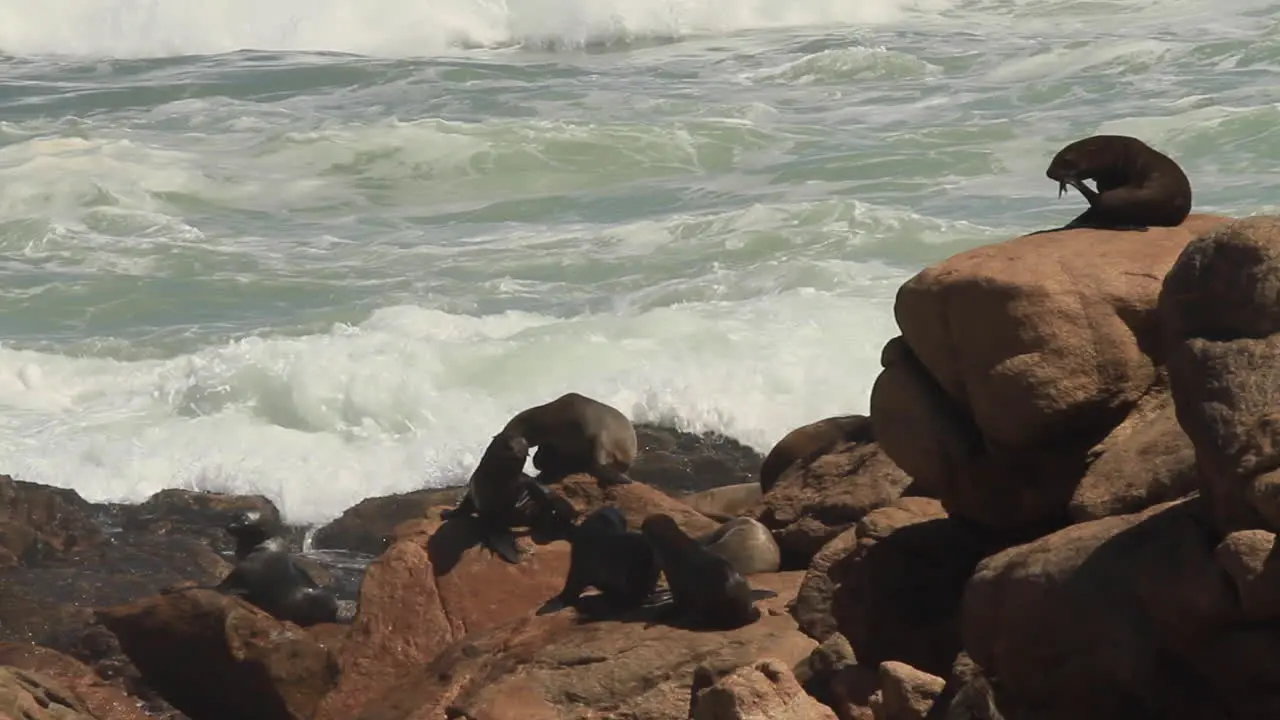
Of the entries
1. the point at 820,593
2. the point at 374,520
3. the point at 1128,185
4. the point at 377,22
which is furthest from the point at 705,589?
the point at 377,22

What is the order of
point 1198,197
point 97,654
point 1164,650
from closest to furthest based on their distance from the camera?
point 1164,650 → point 97,654 → point 1198,197

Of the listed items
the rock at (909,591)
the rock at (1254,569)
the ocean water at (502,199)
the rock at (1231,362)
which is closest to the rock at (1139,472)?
the rock at (1231,362)

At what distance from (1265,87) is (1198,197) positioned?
5.36 m

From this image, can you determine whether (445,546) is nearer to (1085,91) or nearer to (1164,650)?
(1164,650)

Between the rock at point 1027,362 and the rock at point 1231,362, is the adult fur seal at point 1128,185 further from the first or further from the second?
the rock at point 1231,362

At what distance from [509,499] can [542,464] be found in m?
0.82

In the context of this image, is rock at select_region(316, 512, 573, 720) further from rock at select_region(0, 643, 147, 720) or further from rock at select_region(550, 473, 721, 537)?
rock at select_region(0, 643, 147, 720)

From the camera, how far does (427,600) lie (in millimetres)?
7773

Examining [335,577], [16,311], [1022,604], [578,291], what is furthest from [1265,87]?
[1022,604]

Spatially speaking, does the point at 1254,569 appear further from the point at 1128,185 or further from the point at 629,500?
the point at 629,500

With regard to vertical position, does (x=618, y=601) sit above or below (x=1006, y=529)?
below

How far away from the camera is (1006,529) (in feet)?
19.4

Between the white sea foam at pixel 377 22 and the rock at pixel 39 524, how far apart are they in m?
21.6

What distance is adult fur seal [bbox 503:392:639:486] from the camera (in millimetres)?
9023
